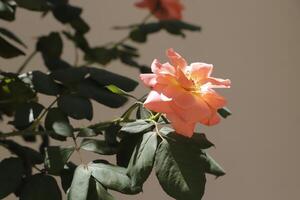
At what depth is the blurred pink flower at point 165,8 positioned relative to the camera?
893 mm

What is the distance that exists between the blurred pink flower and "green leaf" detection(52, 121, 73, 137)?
46cm

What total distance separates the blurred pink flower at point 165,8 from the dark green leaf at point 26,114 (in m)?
0.44

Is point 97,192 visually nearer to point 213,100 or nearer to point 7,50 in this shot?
point 213,100

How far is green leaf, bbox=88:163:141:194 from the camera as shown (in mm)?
395

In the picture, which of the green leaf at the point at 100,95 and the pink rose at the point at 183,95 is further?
the green leaf at the point at 100,95

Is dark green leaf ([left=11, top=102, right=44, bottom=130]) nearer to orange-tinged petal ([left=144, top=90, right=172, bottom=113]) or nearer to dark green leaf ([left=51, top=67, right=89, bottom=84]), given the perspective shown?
dark green leaf ([left=51, top=67, right=89, bottom=84])

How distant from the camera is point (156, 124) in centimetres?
44

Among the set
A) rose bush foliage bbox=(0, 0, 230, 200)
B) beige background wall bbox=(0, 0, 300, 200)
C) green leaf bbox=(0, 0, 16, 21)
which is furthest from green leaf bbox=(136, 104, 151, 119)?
beige background wall bbox=(0, 0, 300, 200)

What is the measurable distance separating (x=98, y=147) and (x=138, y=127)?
6 cm

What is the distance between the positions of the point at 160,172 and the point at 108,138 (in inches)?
4.6

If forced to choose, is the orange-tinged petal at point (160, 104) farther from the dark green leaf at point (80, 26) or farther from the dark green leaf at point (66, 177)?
the dark green leaf at point (80, 26)

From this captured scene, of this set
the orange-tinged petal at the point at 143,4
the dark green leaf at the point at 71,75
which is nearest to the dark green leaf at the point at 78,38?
the orange-tinged petal at the point at 143,4

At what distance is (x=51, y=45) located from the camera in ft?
2.54

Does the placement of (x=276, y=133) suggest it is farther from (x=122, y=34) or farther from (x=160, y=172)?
(x=160, y=172)
